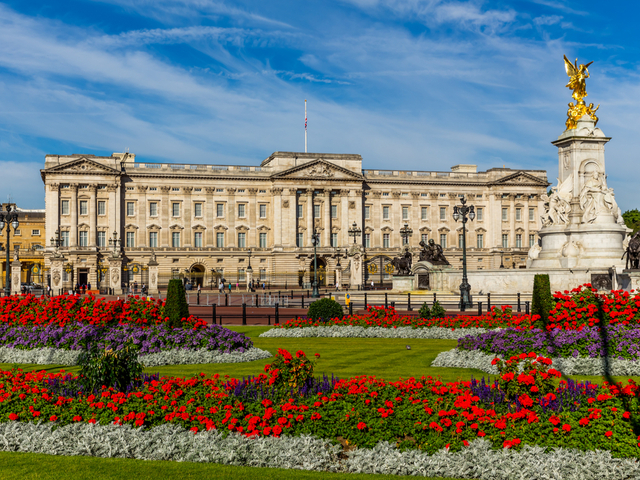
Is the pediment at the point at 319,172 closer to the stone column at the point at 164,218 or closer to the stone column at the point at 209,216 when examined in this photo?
the stone column at the point at 209,216

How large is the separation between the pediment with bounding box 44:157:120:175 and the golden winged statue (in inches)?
2385

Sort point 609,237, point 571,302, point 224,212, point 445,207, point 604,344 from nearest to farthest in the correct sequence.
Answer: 1. point 604,344
2. point 571,302
3. point 609,237
4. point 224,212
5. point 445,207

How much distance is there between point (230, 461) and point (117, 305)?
34.3 ft

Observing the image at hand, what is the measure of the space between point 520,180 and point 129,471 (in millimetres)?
93119

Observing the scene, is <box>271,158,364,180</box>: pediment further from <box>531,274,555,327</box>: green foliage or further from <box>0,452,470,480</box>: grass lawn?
<box>0,452,470,480</box>: grass lawn

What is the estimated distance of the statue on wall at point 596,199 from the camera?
3331cm

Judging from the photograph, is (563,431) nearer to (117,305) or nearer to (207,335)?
(207,335)

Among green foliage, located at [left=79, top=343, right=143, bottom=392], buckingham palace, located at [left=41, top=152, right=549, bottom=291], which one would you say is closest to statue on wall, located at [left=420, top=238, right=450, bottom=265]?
buckingham palace, located at [left=41, top=152, right=549, bottom=291]

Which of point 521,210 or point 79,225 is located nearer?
point 79,225

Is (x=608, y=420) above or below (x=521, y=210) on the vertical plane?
below

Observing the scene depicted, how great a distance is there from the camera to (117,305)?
17219 mm

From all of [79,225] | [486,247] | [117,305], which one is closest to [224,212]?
[79,225]

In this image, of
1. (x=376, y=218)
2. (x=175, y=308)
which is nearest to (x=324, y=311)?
(x=175, y=308)

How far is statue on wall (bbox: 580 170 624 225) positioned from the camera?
1312 inches
